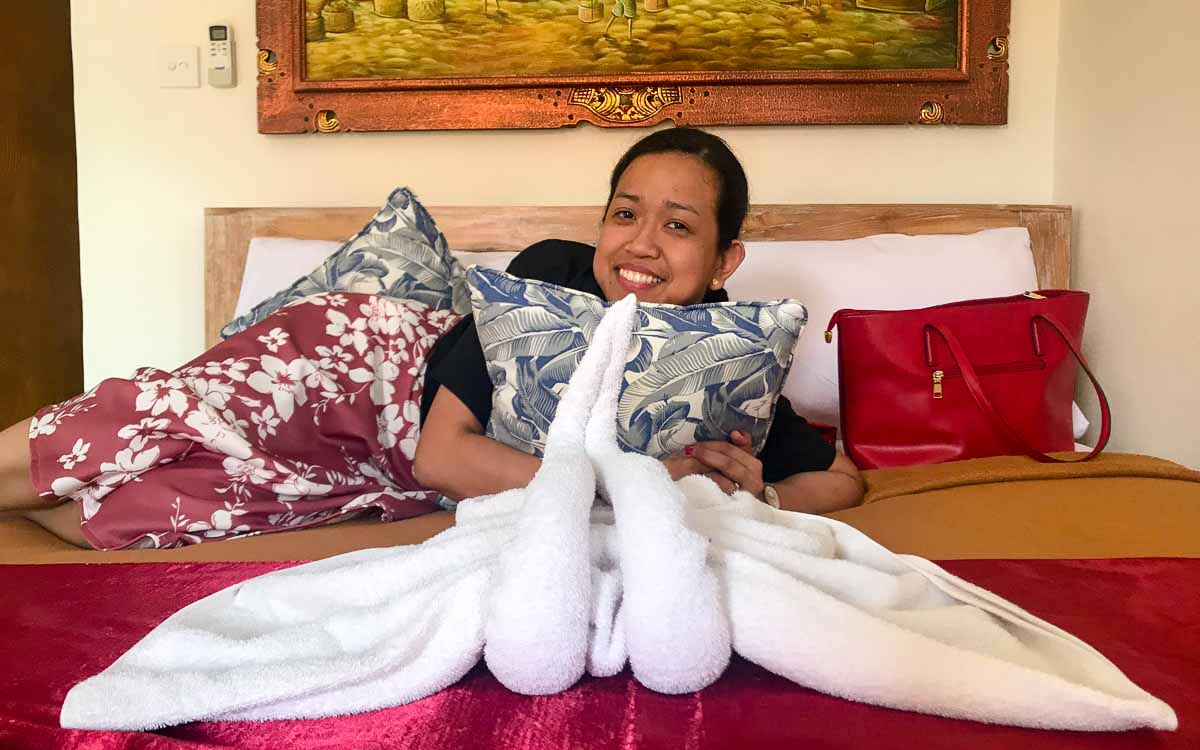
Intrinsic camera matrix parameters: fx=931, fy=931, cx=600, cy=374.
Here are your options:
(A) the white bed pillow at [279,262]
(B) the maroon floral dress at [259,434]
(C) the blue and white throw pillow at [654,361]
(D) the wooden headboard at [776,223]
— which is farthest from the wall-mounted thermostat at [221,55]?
(C) the blue and white throw pillow at [654,361]

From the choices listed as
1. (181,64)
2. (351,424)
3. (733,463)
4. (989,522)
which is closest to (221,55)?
(181,64)

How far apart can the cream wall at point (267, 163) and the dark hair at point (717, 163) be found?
77 centimetres

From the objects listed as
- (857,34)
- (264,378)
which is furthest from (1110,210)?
(264,378)

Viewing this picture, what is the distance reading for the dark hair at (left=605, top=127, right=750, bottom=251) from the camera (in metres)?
1.40

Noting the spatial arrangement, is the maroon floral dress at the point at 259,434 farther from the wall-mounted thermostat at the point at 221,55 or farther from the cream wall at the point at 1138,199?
the cream wall at the point at 1138,199

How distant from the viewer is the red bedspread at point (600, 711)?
1.80ft

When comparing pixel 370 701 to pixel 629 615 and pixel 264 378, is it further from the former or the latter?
pixel 264 378

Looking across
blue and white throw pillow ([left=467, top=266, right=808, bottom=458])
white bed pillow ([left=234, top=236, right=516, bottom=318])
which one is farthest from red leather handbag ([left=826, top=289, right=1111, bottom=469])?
white bed pillow ([left=234, top=236, right=516, bottom=318])

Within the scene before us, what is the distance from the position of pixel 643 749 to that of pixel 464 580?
179 mm

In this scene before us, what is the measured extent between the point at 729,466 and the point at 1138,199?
4.13 feet

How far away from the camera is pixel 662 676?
0.60m

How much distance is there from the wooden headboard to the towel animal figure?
1.46 meters

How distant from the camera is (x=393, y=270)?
5.29 ft

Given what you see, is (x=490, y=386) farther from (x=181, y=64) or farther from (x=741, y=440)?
(x=181, y=64)
